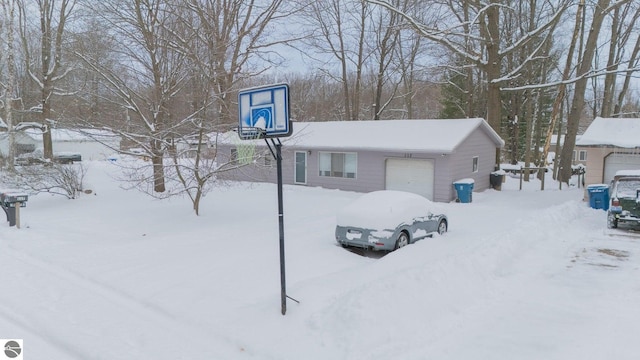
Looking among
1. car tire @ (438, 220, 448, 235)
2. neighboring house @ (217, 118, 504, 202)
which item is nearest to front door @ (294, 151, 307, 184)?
neighboring house @ (217, 118, 504, 202)

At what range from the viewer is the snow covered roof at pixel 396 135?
1662 centimetres

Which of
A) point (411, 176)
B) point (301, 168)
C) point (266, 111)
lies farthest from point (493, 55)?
point (266, 111)

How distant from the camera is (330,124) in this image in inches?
869

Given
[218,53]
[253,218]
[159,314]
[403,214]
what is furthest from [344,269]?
[218,53]

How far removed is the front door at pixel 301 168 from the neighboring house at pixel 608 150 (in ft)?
36.6

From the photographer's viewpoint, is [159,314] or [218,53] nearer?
[159,314]

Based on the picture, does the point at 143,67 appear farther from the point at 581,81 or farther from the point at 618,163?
the point at 581,81

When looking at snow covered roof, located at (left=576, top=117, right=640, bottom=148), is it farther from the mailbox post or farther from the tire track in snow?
the mailbox post

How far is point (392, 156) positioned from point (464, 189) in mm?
3144

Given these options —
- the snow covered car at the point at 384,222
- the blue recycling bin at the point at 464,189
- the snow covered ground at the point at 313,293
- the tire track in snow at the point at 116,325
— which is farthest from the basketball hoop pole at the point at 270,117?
the blue recycling bin at the point at 464,189

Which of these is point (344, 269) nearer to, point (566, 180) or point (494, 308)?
point (494, 308)

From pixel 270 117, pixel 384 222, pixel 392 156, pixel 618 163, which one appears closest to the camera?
pixel 270 117

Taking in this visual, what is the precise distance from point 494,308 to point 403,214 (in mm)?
3231

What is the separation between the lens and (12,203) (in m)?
10.9
